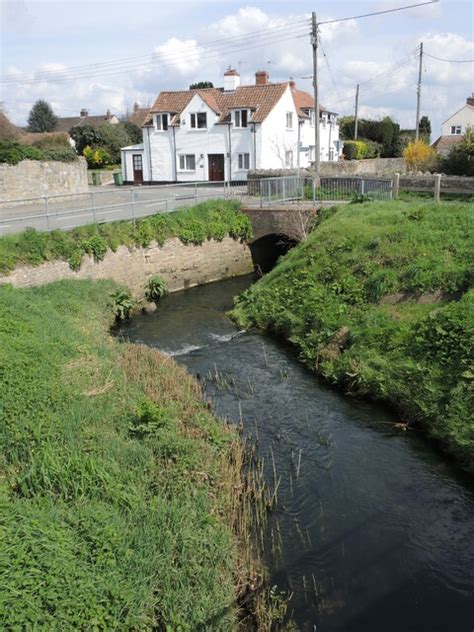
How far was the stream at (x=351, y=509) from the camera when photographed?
827 cm

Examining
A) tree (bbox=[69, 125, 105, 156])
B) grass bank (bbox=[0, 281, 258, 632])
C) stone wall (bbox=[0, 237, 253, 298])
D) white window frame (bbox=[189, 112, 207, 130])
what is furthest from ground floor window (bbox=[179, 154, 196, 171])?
grass bank (bbox=[0, 281, 258, 632])

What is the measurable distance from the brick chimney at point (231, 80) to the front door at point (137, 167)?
9620 mm

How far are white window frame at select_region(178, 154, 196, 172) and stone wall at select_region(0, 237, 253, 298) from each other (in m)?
21.7

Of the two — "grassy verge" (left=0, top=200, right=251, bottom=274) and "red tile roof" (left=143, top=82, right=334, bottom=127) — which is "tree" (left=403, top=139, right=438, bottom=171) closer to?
"red tile roof" (left=143, top=82, right=334, bottom=127)

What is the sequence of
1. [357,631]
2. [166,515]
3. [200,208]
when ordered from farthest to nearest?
[200,208]
[166,515]
[357,631]

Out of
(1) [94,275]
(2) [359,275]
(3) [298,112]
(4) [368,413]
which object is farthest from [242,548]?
(3) [298,112]

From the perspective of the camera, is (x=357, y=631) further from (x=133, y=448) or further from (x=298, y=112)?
(x=298, y=112)

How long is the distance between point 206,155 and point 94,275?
93.8 ft

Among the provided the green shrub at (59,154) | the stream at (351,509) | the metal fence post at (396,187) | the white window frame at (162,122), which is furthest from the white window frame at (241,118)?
the stream at (351,509)

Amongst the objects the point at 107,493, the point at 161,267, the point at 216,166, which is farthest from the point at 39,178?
the point at 107,493

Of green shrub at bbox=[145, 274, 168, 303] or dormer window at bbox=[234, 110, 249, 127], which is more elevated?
dormer window at bbox=[234, 110, 249, 127]

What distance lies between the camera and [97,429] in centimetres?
1084

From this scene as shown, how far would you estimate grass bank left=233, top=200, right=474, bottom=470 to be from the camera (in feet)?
44.3

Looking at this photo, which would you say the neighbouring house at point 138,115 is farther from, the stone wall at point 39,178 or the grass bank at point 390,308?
the grass bank at point 390,308
